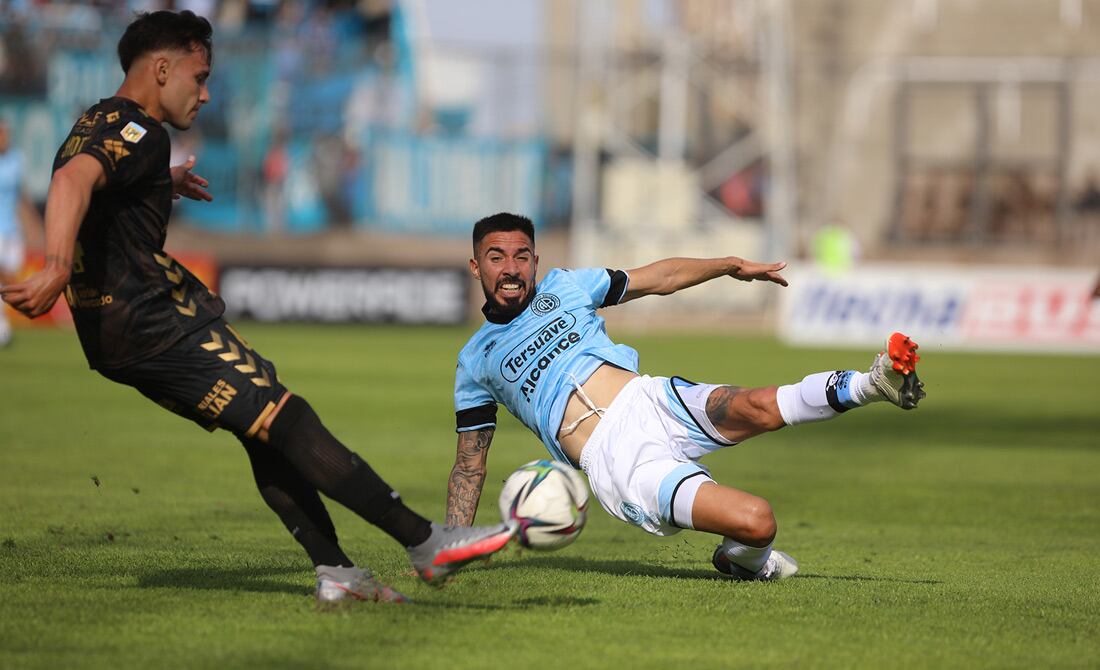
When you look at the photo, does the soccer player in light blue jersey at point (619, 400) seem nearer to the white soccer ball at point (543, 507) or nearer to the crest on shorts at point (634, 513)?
the crest on shorts at point (634, 513)

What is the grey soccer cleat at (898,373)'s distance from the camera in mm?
6168

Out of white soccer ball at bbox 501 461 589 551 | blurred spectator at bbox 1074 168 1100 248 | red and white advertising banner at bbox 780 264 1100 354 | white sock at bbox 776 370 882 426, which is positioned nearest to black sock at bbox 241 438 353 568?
white soccer ball at bbox 501 461 589 551

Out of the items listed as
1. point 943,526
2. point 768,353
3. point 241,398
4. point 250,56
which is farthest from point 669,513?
point 250,56

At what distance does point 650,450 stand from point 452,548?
1224 millimetres

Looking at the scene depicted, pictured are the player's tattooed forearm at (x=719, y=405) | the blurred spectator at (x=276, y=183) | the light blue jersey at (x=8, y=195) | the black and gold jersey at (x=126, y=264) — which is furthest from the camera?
the blurred spectator at (x=276, y=183)

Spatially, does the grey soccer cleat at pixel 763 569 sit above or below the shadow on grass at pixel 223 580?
below

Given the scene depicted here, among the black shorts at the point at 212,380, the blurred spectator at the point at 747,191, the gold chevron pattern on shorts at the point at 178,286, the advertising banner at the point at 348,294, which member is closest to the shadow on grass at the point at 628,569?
the black shorts at the point at 212,380

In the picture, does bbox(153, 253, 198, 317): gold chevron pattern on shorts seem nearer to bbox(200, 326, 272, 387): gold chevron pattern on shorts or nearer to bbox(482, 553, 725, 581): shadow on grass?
bbox(200, 326, 272, 387): gold chevron pattern on shorts

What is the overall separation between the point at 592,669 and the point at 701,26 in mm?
36872

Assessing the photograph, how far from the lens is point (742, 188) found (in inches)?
1452

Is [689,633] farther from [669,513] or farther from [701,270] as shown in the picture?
[701,270]

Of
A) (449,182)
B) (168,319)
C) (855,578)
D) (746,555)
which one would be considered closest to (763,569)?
(746,555)

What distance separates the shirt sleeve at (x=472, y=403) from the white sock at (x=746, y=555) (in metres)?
1.22

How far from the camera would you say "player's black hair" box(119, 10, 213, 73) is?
5.73 m
